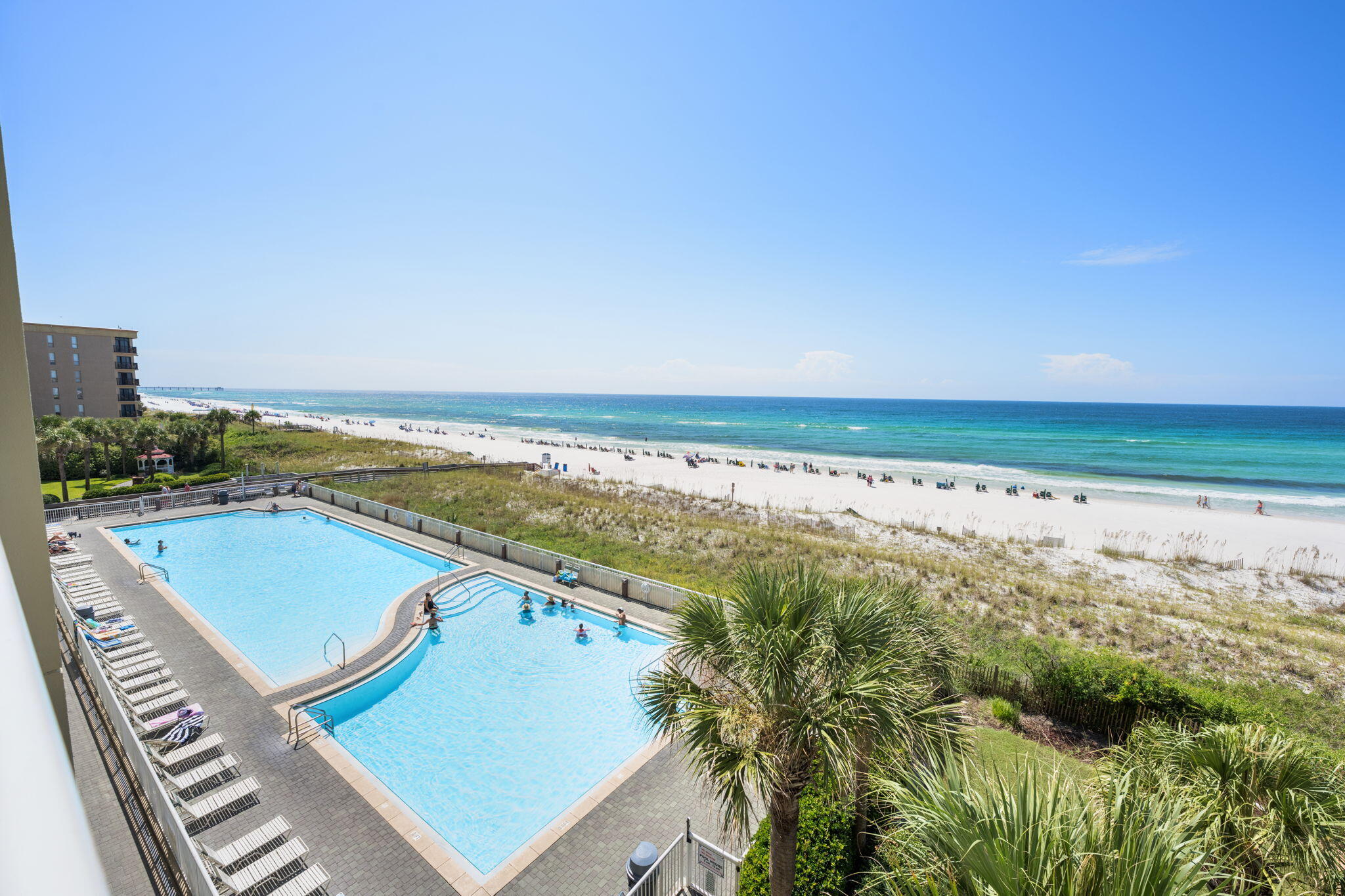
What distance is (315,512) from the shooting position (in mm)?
29953

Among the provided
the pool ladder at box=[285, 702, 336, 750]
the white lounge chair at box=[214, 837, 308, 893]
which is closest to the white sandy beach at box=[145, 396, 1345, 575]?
the pool ladder at box=[285, 702, 336, 750]

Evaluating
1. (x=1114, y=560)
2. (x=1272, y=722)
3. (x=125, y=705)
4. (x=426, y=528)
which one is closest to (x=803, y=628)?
(x=1272, y=722)

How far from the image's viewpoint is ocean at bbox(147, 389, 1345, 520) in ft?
170

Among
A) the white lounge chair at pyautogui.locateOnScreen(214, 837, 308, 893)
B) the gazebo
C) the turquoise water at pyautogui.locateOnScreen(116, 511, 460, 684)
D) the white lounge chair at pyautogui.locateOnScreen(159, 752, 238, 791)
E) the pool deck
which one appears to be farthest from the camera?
the gazebo

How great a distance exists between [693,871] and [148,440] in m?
46.2

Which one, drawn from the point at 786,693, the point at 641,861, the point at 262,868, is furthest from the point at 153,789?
the point at 786,693

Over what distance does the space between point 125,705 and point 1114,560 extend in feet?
113

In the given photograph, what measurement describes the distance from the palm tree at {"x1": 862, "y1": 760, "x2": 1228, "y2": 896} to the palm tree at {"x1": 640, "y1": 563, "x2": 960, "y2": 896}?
143 centimetres

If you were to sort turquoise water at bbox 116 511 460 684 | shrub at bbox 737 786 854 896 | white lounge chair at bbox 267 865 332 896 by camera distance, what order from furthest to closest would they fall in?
turquoise water at bbox 116 511 460 684 → white lounge chair at bbox 267 865 332 896 → shrub at bbox 737 786 854 896

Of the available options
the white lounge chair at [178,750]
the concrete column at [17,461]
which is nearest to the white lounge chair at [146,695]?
the white lounge chair at [178,750]

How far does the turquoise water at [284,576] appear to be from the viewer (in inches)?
674

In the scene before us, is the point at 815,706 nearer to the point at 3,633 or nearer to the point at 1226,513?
the point at 3,633

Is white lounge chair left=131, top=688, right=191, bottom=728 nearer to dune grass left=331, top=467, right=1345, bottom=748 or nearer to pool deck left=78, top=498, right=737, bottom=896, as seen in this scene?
pool deck left=78, top=498, right=737, bottom=896

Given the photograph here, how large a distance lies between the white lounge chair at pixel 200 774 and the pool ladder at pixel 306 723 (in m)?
1.22
